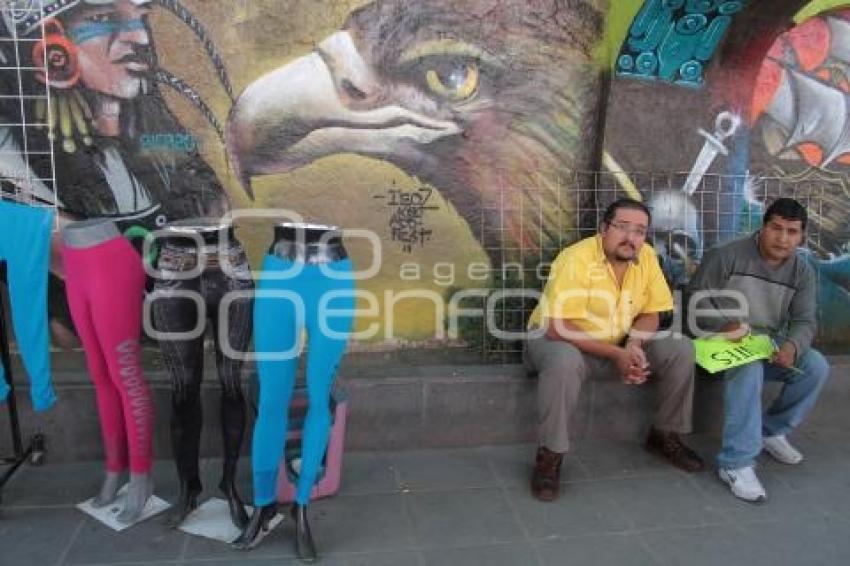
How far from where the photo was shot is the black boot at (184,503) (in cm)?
311

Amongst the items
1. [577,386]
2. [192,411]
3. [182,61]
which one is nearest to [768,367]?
[577,386]

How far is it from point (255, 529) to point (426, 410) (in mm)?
1195

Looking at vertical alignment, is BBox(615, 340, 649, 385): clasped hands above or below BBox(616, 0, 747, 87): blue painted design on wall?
below

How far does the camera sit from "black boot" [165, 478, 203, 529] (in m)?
3.11

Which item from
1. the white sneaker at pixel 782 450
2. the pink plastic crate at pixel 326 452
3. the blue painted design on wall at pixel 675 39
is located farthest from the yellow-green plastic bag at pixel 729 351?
the pink plastic crate at pixel 326 452

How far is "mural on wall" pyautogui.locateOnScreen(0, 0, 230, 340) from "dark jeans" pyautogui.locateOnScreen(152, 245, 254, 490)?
124 centimetres

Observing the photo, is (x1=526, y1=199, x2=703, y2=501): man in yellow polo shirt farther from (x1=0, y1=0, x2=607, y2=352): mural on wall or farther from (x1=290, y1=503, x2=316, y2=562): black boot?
(x1=290, y1=503, x2=316, y2=562): black boot

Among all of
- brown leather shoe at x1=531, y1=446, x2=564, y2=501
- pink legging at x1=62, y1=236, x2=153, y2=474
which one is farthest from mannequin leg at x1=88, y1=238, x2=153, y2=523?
brown leather shoe at x1=531, y1=446, x2=564, y2=501

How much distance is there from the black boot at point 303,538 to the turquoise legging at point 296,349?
0.17 ft

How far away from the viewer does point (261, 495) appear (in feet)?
9.61

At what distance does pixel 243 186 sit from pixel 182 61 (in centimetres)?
73

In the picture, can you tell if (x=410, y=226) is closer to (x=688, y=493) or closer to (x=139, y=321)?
(x=139, y=321)

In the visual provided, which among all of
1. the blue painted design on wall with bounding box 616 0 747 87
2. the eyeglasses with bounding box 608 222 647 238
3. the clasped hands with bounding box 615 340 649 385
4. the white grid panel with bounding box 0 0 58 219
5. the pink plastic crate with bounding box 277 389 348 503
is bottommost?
the pink plastic crate with bounding box 277 389 348 503

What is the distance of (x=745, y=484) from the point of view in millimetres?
3477
